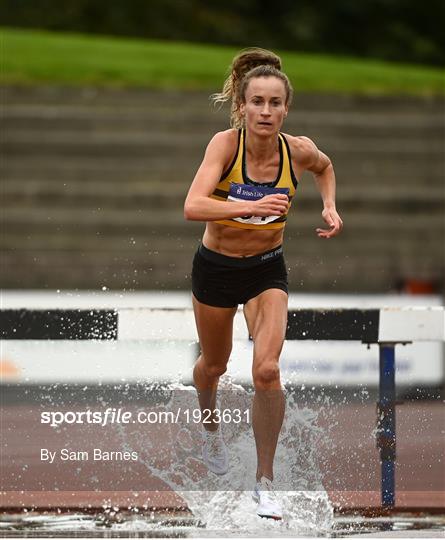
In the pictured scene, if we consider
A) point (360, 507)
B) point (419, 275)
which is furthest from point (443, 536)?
point (419, 275)

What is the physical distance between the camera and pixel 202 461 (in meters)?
6.08

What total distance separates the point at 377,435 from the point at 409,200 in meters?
11.7

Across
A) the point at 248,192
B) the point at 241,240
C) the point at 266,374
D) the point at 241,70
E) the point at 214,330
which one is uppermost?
the point at 241,70

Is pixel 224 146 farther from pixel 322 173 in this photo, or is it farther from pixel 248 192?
pixel 322 173

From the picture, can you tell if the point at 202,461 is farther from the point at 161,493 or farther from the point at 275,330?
the point at 275,330

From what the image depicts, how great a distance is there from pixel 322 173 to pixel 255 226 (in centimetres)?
44

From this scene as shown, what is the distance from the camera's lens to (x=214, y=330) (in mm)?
5703

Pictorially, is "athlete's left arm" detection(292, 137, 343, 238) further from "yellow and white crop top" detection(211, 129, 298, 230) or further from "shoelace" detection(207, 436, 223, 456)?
"shoelace" detection(207, 436, 223, 456)

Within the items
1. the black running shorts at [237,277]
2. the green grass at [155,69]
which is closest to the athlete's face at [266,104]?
the black running shorts at [237,277]

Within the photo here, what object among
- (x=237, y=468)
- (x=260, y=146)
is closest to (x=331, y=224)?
(x=260, y=146)

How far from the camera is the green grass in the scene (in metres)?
20.1

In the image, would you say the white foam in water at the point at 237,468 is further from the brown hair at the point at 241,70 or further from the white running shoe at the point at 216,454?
the brown hair at the point at 241,70

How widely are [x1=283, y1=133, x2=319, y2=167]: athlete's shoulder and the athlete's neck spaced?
0.11 metres

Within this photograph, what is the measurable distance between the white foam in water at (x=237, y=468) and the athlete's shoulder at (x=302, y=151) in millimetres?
1186
